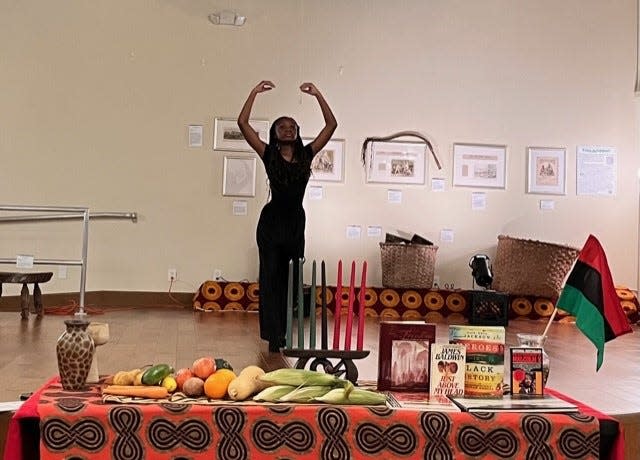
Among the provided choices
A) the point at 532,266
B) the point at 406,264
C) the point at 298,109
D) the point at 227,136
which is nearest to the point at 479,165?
the point at 532,266

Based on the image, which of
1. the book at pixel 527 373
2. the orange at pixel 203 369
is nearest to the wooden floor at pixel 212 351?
the book at pixel 527 373

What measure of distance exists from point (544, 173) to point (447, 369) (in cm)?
655

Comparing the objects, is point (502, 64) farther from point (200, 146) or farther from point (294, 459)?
point (294, 459)

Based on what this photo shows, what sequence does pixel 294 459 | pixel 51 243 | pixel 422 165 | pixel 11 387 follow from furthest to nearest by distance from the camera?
pixel 422 165
pixel 51 243
pixel 11 387
pixel 294 459

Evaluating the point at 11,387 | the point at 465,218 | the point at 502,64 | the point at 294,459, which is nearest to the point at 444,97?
the point at 502,64

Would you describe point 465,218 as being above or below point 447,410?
above

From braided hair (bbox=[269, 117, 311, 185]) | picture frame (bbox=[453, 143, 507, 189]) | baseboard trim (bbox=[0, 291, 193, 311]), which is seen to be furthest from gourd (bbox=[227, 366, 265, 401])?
picture frame (bbox=[453, 143, 507, 189])

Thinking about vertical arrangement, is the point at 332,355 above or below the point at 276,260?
below

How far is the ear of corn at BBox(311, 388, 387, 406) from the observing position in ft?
7.39

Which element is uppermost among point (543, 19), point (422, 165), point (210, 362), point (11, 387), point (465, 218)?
point (543, 19)

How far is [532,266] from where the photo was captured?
782 cm

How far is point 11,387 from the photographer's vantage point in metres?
3.13

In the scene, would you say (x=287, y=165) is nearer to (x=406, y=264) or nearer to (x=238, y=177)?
(x=406, y=264)

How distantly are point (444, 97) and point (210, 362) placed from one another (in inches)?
260
